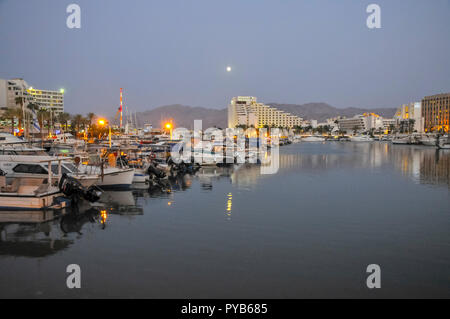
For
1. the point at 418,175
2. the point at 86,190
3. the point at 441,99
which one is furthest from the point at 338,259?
the point at 441,99

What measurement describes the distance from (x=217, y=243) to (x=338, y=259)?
3.86 metres

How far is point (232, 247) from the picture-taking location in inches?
467

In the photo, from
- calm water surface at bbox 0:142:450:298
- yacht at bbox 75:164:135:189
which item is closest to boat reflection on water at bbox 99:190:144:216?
calm water surface at bbox 0:142:450:298

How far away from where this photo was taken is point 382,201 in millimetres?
20266

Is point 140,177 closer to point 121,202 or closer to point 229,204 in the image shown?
point 121,202

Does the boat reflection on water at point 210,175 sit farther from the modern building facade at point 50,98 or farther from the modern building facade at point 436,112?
the modern building facade at point 436,112

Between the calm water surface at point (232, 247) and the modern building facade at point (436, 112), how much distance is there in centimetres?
17673

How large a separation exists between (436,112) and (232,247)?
642 ft

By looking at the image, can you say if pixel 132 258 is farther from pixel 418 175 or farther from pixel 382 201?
pixel 418 175

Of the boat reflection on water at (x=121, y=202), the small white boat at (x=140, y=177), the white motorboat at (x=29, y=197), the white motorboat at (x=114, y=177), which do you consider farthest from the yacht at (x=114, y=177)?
the white motorboat at (x=29, y=197)

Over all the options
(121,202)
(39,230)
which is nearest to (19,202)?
(39,230)

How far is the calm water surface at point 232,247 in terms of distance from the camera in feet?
29.5

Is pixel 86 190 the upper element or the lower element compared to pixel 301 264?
upper
